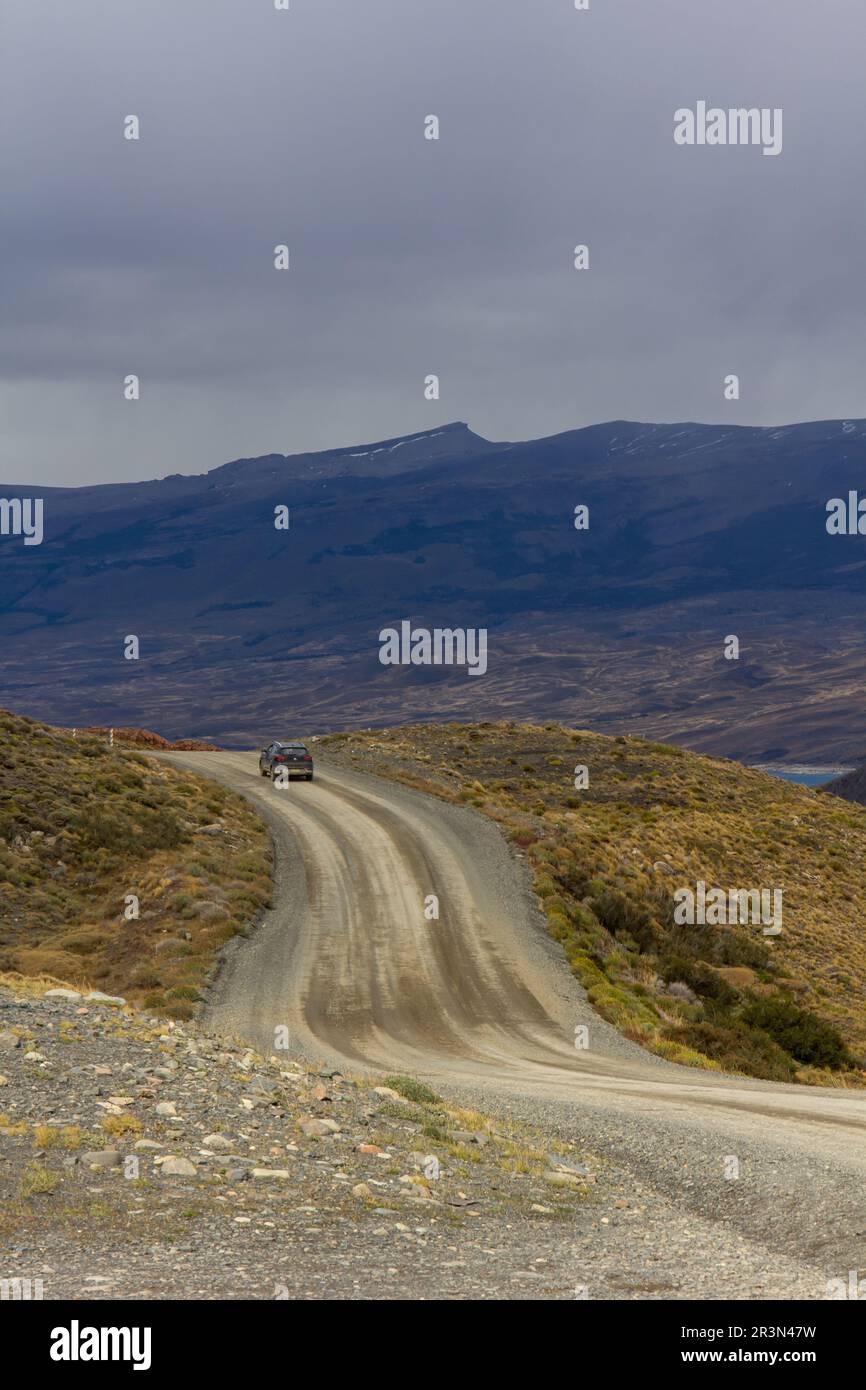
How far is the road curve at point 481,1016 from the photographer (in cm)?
1611

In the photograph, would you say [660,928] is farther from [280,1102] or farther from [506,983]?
[280,1102]

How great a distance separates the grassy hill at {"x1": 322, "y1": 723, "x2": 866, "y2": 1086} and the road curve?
1870 mm

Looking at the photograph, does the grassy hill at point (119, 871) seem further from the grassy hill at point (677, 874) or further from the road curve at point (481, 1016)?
the grassy hill at point (677, 874)

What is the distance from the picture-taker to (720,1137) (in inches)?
704

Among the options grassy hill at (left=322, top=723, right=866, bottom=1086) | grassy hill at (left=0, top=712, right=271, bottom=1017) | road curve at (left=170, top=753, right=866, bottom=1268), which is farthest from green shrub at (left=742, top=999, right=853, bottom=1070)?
grassy hill at (left=0, top=712, right=271, bottom=1017)

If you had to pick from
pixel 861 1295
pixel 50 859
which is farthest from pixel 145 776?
pixel 861 1295

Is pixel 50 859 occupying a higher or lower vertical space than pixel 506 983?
higher

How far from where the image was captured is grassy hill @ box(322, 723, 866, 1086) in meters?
32.8

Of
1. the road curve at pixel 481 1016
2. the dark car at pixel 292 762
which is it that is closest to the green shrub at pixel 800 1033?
the road curve at pixel 481 1016

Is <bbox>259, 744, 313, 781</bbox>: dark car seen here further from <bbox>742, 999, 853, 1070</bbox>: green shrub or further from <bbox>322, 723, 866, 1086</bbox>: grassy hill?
<bbox>742, 999, 853, 1070</bbox>: green shrub

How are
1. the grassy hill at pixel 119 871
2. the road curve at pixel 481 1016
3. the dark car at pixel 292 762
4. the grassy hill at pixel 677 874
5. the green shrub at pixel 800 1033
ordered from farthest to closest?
the dark car at pixel 292 762 → the grassy hill at pixel 119 871 → the grassy hill at pixel 677 874 → the green shrub at pixel 800 1033 → the road curve at pixel 481 1016

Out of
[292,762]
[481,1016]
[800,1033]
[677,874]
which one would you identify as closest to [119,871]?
[481,1016]

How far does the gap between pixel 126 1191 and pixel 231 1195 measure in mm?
1090

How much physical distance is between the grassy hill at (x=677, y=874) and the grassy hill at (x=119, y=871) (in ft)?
33.9
